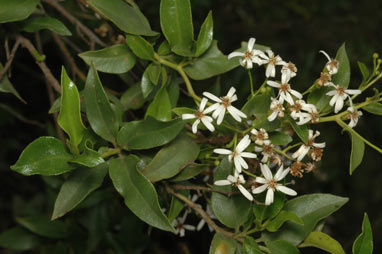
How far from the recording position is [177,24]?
1.10 m

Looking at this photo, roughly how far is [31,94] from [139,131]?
1131 millimetres

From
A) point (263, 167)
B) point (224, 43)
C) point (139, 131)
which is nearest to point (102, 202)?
point (139, 131)

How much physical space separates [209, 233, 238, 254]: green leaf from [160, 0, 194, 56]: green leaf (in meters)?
0.39

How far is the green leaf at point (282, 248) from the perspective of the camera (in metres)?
0.97

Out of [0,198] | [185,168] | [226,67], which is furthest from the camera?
[0,198]

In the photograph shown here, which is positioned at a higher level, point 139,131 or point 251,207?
point 139,131

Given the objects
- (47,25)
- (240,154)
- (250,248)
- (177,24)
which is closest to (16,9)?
(47,25)

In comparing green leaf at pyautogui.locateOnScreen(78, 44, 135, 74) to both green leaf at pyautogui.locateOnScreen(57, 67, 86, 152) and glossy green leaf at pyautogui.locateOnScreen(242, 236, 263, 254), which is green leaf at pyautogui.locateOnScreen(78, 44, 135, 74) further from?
glossy green leaf at pyautogui.locateOnScreen(242, 236, 263, 254)

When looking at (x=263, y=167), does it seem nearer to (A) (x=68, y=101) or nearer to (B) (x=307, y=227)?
(B) (x=307, y=227)

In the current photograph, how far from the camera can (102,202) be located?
5.24ft

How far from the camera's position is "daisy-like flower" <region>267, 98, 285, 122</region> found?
923 millimetres

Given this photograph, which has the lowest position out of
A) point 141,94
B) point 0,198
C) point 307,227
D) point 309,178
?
point 309,178

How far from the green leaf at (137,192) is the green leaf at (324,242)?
322mm

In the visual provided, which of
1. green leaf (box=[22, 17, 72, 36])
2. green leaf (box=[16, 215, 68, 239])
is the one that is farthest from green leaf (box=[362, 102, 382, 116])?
green leaf (box=[16, 215, 68, 239])
